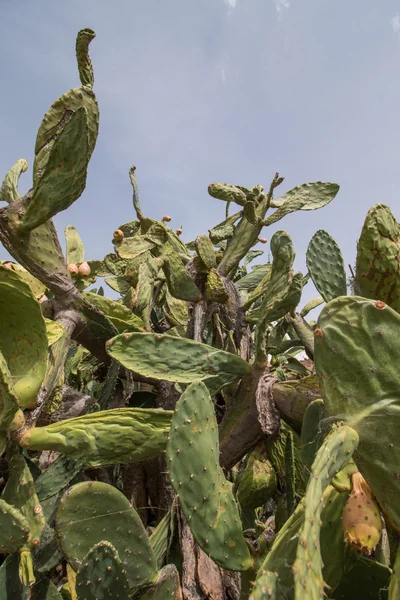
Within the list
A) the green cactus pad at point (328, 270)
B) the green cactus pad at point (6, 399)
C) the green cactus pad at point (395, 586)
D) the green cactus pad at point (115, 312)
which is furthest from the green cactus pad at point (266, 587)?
the green cactus pad at point (115, 312)

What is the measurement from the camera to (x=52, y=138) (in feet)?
5.19

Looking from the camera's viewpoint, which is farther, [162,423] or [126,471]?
[126,471]

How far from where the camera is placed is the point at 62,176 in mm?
1465

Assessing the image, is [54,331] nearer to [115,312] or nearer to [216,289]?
[115,312]

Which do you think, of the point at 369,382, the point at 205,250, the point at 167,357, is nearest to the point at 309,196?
the point at 205,250

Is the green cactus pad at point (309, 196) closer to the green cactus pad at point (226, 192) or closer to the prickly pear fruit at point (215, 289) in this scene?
the green cactus pad at point (226, 192)

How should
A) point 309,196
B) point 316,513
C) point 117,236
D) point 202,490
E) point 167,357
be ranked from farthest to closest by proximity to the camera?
point 309,196 < point 117,236 < point 167,357 < point 202,490 < point 316,513

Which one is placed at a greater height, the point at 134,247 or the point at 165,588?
the point at 134,247


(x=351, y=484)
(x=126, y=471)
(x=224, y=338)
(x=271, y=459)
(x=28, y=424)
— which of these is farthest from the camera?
(x=224, y=338)

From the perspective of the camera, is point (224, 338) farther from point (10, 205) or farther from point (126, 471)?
point (10, 205)

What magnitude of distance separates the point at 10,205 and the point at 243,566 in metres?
1.31

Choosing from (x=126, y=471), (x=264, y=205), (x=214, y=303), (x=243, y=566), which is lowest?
(x=126, y=471)

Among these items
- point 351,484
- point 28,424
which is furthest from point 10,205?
point 351,484

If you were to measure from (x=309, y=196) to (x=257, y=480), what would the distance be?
1536mm
